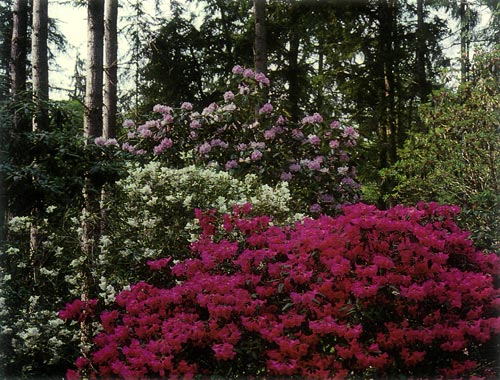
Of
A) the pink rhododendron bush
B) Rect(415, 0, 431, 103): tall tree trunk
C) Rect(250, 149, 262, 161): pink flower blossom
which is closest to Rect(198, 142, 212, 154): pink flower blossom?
Rect(250, 149, 262, 161): pink flower blossom

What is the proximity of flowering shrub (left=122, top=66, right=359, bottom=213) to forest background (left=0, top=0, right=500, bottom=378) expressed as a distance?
0.03 metres

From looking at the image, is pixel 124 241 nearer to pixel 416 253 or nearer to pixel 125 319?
pixel 125 319

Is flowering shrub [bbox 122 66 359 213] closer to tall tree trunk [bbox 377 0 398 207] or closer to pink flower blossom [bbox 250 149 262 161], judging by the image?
pink flower blossom [bbox 250 149 262 161]

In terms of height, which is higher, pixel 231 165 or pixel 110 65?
pixel 110 65

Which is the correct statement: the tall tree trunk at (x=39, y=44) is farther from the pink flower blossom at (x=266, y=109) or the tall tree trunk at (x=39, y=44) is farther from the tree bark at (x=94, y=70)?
the pink flower blossom at (x=266, y=109)

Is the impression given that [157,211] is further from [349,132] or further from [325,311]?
[349,132]

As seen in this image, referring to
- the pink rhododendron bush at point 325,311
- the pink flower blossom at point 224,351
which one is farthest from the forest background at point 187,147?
the pink flower blossom at point 224,351

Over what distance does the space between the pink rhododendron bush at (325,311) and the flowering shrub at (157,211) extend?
0.79m

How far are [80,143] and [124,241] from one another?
101cm

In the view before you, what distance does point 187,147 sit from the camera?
7789 millimetres

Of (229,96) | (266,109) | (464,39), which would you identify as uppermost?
(464,39)

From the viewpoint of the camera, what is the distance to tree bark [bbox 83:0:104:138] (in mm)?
6055

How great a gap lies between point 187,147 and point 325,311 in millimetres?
4704

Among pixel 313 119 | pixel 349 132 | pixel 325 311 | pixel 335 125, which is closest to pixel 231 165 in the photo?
pixel 313 119
